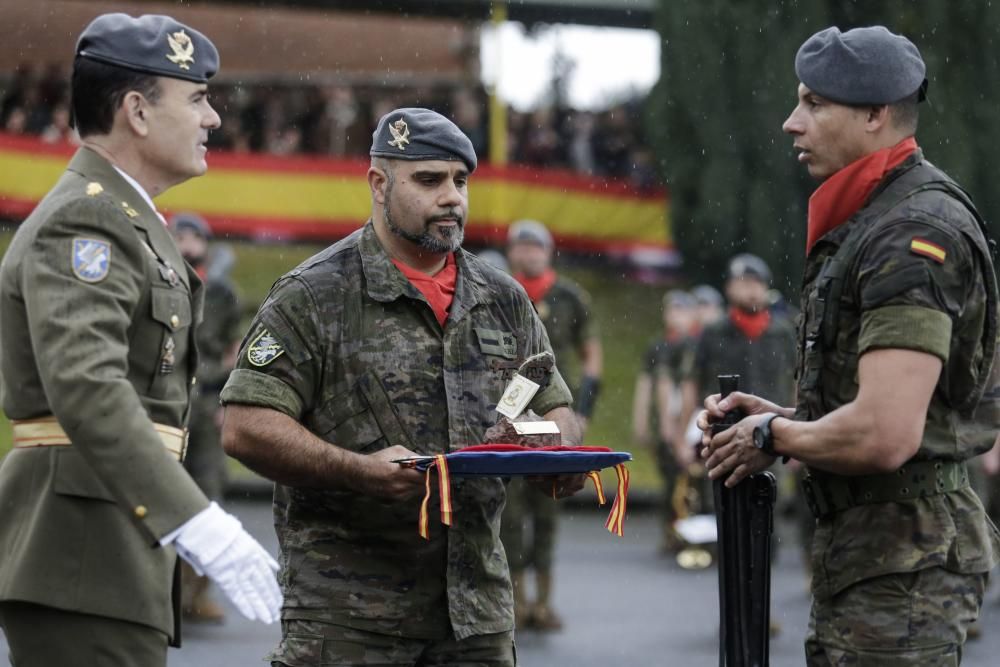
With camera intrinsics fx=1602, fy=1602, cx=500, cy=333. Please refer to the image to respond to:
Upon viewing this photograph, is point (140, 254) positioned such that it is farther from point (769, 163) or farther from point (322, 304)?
point (769, 163)

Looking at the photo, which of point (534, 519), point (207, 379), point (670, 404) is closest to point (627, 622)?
point (534, 519)

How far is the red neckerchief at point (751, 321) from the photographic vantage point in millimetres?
11797

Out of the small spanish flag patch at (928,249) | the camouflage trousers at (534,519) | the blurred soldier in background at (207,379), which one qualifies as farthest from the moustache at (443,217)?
the blurred soldier in background at (207,379)

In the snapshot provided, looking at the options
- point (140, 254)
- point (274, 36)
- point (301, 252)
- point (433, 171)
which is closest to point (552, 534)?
point (433, 171)

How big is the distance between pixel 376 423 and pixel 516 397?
41 cm

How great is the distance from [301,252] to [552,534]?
1505 cm

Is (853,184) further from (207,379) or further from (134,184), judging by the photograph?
(207,379)

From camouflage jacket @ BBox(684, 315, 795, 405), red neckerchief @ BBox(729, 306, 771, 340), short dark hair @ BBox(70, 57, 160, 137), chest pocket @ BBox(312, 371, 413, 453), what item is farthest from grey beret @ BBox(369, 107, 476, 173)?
red neckerchief @ BBox(729, 306, 771, 340)

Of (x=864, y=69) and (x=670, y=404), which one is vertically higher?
(x=864, y=69)

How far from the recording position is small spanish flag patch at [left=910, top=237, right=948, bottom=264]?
4.14 m

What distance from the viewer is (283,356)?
4.55m

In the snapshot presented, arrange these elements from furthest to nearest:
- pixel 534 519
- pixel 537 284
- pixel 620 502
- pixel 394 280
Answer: pixel 537 284
pixel 534 519
pixel 394 280
pixel 620 502

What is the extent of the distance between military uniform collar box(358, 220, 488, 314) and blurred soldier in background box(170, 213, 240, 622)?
17.4 ft

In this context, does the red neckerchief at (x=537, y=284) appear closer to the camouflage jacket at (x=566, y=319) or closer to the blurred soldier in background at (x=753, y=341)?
the camouflage jacket at (x=566, y=319)
